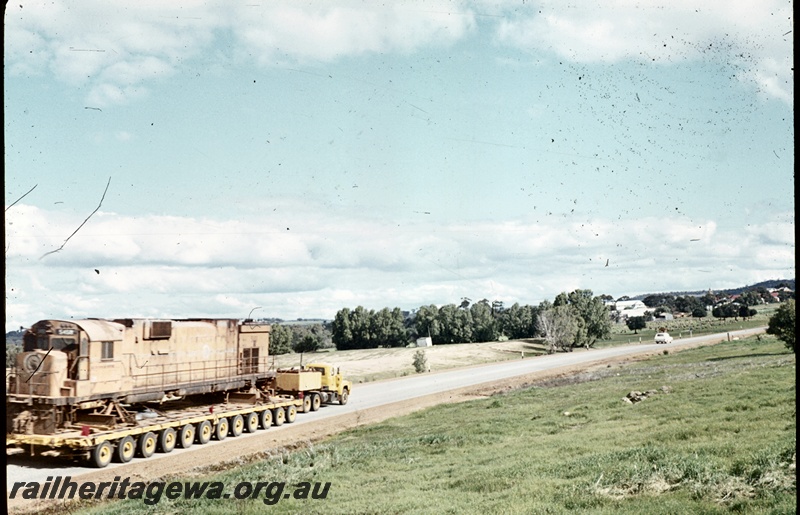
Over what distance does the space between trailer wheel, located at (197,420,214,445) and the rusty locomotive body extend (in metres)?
1.48

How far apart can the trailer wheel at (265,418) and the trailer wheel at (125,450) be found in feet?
28.5

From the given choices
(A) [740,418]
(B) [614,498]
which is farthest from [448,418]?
(B) [614,498]

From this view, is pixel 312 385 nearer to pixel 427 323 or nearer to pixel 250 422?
pixel 250 422

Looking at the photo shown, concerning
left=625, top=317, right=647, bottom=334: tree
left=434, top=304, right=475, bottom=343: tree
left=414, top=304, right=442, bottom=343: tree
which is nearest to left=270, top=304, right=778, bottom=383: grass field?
left=434, top=304, right=475, bottom=343: tree

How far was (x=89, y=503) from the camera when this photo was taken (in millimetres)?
17156

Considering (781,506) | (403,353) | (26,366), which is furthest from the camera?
(403,353)

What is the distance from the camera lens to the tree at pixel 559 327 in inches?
3841

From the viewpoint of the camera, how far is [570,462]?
15.2 meters

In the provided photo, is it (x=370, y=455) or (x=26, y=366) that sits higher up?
(x=26, y=366)

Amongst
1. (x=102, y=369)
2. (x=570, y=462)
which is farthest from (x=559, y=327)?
(x=570, y=462)

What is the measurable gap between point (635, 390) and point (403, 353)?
61.9 m

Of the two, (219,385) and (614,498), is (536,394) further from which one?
(614,498)

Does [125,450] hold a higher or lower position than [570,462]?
lower

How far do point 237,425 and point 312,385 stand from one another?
8022 millimetres
